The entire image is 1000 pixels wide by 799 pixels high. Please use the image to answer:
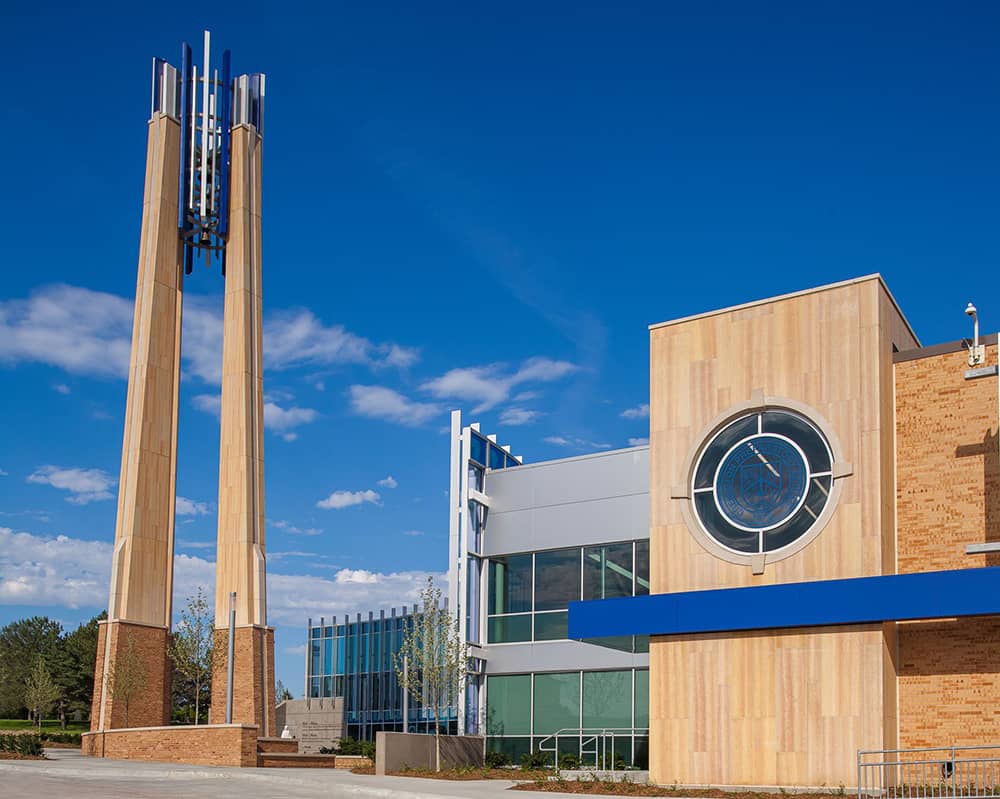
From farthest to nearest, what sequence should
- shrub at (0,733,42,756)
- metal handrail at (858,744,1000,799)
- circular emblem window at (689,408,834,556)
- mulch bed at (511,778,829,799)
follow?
shrub at (0,733,42,756) < circular emblem window at (689,408,834,556) < mulch bed at (511,778,829,799) < metal handrail at (858,744,1000,799)

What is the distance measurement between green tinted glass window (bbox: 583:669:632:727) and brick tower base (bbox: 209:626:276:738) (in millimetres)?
11290

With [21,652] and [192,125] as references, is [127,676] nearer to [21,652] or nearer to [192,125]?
[192,125]

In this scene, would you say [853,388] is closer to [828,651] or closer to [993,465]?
[993,465]

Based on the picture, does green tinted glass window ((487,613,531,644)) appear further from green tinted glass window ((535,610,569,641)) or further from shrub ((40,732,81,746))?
shrub ((40,732,81,746))

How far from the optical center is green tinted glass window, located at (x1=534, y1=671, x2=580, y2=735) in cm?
3491

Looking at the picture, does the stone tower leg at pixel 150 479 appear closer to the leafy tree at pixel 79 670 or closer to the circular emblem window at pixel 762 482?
the circular emblem window at pixel 762 482

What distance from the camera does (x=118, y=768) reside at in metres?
28.9

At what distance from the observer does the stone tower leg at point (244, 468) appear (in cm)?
4031

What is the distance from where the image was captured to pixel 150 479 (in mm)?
41844

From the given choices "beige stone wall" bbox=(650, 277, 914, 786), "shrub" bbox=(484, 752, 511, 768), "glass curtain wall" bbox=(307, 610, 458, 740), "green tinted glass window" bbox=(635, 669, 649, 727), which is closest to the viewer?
"beige stone wall" bbox=(650, 277, 914, 786)

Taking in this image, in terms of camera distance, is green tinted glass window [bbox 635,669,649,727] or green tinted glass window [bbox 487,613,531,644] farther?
green tinted glass window [bbox 487,613,531,644]

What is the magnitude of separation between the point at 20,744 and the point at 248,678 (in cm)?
915

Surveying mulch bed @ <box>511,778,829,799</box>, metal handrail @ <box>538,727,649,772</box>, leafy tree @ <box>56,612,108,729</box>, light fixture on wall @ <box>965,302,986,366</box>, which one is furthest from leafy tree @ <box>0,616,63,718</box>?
light fixture on wall @ <box>965,302,986,366</box>

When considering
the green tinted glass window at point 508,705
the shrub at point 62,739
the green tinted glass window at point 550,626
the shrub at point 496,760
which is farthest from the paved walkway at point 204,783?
the shrub at point 62,739
